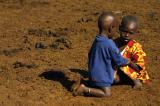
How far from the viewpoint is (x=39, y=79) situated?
720 centimetres

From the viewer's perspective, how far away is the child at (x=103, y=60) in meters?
6.35

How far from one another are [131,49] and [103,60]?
0.62m

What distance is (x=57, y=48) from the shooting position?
28.5ft

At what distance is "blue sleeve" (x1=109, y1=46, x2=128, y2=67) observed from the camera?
635 centimetres

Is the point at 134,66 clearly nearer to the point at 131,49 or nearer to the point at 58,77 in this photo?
the point at 131,49

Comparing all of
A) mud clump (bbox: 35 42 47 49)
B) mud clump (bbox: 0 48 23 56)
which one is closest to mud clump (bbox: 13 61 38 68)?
mud clump (bbox: 0 48 23 56)

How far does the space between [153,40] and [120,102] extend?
9.69ft

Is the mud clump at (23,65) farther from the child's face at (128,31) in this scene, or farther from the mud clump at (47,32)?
the mud clump at (47,32)

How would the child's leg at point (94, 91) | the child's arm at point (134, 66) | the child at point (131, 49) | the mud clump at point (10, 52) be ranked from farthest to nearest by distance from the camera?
1. the mud clump at point (10, 52)
2. the child at point (131, 49)
3. the child's arm at point (134, 66)
4. the child's leg at point (94, 91)

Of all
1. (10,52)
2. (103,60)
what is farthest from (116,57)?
(10,52)

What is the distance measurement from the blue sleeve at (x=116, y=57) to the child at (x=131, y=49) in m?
0.50

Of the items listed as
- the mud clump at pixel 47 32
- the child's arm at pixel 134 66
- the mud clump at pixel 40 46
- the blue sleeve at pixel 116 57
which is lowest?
the mud clump at pixel 40 46

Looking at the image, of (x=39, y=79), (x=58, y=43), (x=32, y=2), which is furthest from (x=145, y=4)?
(x=39, y=79)

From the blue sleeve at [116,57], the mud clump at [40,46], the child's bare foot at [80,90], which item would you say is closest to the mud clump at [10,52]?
the mud clump at [40,46]
